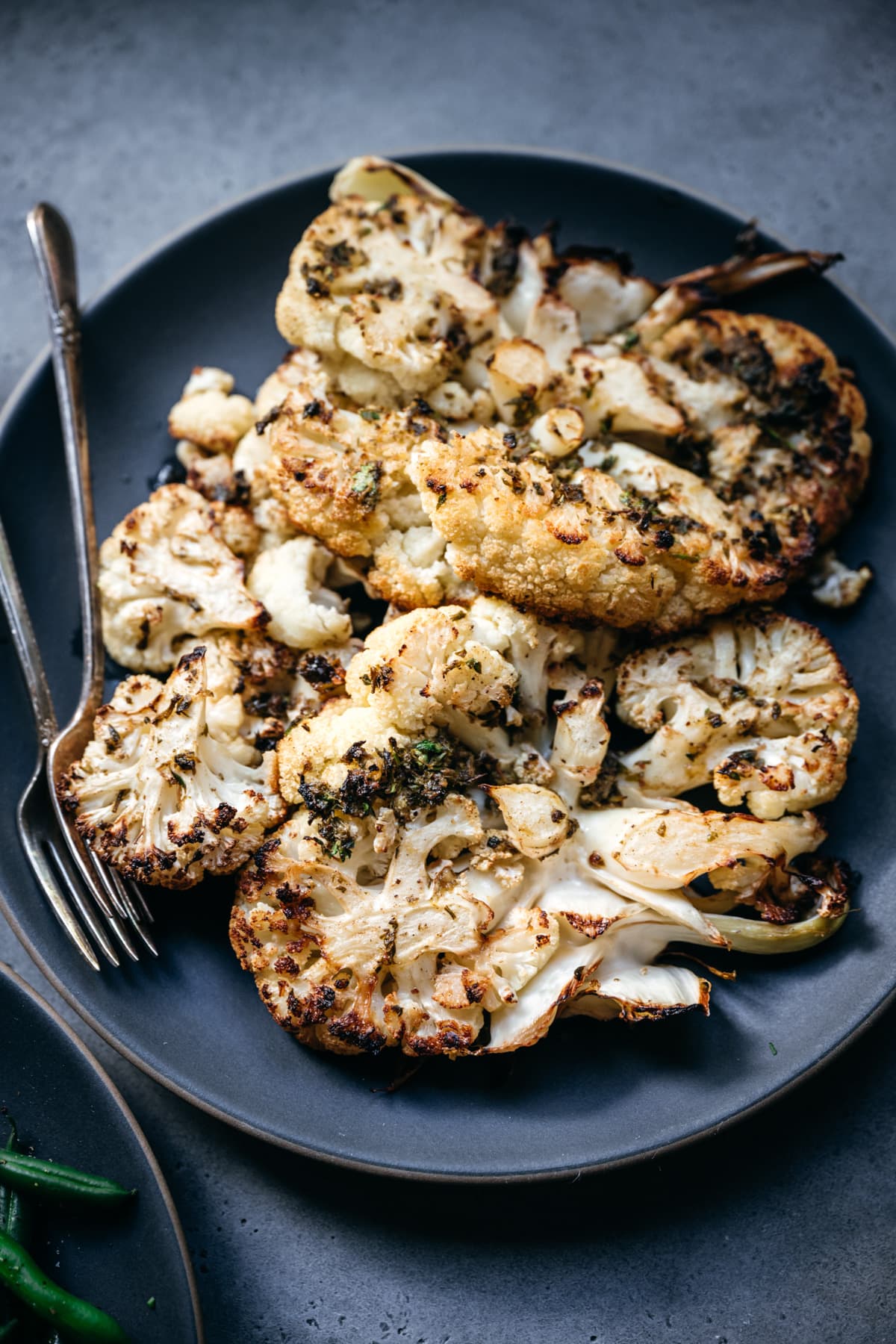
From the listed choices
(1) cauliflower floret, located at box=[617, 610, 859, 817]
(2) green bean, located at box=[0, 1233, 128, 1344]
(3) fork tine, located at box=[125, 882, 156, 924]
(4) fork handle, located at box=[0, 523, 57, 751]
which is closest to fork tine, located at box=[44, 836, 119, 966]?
(3) fork tine, located at box=[125, 882, 156, 924]

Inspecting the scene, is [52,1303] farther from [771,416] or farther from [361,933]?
[771,416]

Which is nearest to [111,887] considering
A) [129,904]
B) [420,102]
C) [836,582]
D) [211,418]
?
[129,904]

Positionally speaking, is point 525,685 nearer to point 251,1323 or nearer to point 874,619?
point 874,619

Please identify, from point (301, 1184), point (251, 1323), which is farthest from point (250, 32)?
point (251, 1323)

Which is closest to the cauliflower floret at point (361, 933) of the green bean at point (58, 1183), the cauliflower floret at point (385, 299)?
the green bean at point (58, 1183)

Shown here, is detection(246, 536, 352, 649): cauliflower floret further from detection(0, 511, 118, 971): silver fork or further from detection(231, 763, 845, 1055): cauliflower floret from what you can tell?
detection(0, 511, 118, 971): silver fork

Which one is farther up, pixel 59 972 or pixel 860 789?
pixel 860 789

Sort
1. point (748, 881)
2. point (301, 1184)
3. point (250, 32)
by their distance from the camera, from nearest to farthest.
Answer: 1. point (748, 881)
2. point (301, 1184)
3. point (250, 32)
